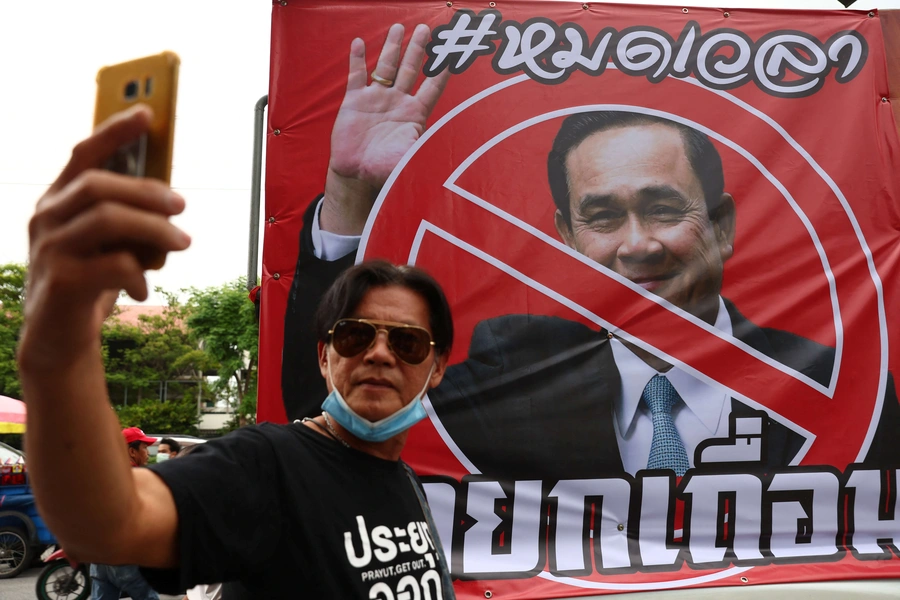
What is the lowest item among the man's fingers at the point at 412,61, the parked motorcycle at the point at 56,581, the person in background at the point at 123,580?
the parked motorcycle at the point at 56,581

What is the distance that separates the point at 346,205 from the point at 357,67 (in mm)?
564

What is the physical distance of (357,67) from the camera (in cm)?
284

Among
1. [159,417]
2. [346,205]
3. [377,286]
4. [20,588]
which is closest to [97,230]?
[377,286]

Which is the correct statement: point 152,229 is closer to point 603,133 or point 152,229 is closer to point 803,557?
point 603,133

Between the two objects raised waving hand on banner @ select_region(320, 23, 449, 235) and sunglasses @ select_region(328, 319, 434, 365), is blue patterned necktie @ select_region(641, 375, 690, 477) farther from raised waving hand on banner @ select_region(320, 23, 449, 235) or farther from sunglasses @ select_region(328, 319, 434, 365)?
sunglasses @ select_region(328, 319, 434, 365)

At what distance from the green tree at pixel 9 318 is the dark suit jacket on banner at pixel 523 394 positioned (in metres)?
23.3

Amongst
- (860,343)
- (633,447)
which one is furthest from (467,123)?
(860,343)

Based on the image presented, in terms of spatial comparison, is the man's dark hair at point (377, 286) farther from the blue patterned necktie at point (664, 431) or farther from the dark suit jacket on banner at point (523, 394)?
the blue patterned necktie at point (664, 431)

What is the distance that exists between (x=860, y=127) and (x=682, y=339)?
47.2 inches

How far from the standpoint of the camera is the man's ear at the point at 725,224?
2.83m

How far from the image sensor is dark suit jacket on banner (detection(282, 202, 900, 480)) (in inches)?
105

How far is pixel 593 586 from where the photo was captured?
2.57 metres

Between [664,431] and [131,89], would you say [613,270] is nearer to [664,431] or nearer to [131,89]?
[664,431]

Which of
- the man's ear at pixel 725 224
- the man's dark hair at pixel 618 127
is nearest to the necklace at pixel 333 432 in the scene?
the man's dark hair at pixel 618 127
